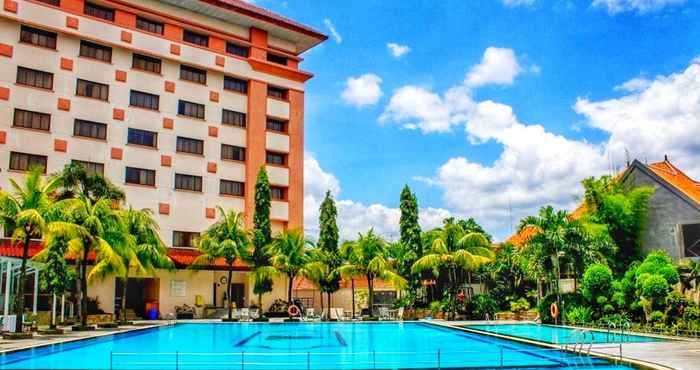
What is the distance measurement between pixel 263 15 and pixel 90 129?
49.4ft

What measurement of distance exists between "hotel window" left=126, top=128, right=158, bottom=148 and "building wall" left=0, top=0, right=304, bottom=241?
13.3 inches

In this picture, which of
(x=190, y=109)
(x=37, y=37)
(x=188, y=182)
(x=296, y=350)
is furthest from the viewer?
(x=190, y=109)

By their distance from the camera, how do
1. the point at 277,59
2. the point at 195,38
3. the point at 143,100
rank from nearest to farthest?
the point at 143,100
the point at 195,38
the point at 277,59

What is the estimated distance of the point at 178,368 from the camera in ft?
48.0

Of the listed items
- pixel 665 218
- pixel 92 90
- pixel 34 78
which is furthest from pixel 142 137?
pixel 665 218

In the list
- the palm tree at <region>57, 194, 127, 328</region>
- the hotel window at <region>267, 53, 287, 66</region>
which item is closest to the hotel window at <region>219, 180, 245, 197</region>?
the hotel window at <region>267, 53, 287, 66</region>

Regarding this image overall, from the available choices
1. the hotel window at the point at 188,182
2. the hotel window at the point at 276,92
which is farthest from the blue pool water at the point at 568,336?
the hotel window at the point at 276,92

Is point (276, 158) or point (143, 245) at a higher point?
Result: point (276, 158)

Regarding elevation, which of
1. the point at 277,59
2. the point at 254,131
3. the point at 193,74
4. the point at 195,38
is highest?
the point at 195,38

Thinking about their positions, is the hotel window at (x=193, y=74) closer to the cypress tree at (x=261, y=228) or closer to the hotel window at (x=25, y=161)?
the cypress tree at (x=261, y=228)

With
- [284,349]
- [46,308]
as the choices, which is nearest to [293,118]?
[46,308]

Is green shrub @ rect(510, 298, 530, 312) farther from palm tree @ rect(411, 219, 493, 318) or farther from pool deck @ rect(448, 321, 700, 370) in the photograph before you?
pool deck @ rect(448, 321, 700, 370)

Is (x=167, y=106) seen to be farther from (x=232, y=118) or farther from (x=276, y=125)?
(x=276, y=125)

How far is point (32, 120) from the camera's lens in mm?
39125
